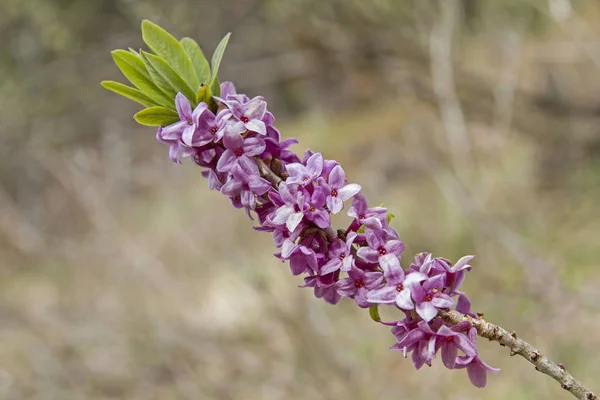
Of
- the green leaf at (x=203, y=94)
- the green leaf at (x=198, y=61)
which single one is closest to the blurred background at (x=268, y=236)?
the green leaf at (x=198, y=61)

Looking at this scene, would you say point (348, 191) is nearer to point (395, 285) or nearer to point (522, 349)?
point (395, 285)

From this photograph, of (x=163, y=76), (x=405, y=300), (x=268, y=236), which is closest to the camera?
(x=405, y=300)

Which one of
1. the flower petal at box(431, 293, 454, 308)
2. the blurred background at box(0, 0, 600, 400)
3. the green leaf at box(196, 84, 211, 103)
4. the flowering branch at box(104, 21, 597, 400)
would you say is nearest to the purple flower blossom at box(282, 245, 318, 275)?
the flowering branch at box(104, 21, 597, 400)

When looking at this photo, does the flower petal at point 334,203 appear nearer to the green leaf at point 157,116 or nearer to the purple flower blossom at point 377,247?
the purple flower blossom at point 377,247

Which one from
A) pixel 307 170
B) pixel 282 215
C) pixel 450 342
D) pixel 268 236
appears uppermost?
pixel 268 236

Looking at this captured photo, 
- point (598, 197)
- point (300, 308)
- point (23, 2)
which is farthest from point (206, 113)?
point (23, 2)

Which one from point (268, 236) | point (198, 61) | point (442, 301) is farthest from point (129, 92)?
point (268, 236)

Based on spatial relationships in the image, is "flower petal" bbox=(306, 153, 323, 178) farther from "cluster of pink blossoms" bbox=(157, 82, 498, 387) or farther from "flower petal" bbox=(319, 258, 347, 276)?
"flower petal" bbox=(319, 258, 347, 276)

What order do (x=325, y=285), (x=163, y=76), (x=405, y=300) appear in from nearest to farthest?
1. (x=405, y=300)
2. (x=325, y=285)
3. (x=163, y=76)

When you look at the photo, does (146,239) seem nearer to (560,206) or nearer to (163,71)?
(560,206)
